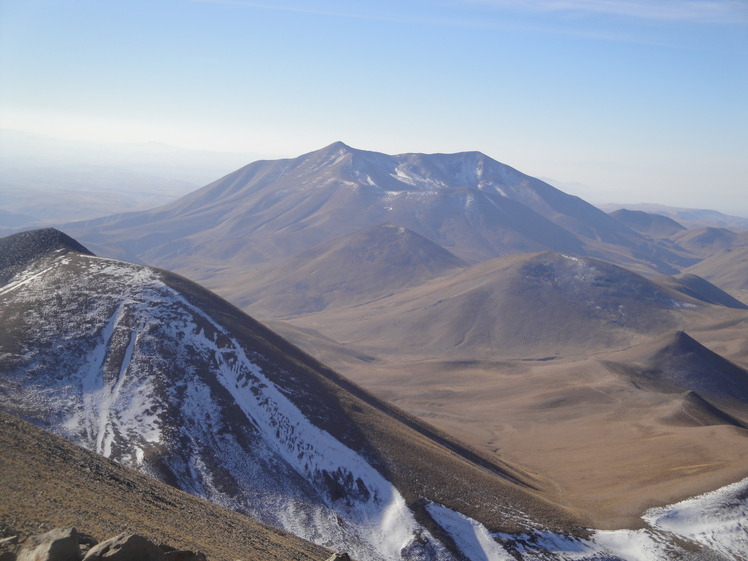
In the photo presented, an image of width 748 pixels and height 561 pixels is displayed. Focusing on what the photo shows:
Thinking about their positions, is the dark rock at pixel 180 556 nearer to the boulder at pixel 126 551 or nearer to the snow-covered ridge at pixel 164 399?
the boulder at pixel 126 551

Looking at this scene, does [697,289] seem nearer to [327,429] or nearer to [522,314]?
[522,314]

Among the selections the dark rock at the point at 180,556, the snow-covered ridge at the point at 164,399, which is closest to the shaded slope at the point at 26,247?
the snow-covered ridge at the point at 164,399

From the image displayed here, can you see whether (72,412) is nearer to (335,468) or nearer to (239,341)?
(239,341)

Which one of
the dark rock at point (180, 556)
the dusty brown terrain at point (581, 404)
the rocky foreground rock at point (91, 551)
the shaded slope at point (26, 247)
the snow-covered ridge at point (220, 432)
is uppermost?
the shaded slope at point (26, 247)

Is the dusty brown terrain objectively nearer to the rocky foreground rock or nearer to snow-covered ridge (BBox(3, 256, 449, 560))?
snow-covered ridge (BBox(3, 256, 449, 560))

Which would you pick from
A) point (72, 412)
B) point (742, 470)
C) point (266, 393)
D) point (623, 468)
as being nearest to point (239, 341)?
point (266, 393)

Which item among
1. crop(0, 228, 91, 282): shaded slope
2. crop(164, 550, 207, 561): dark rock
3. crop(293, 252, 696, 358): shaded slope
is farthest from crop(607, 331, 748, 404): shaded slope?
crop(164, 550, 207, 561): dark rock
